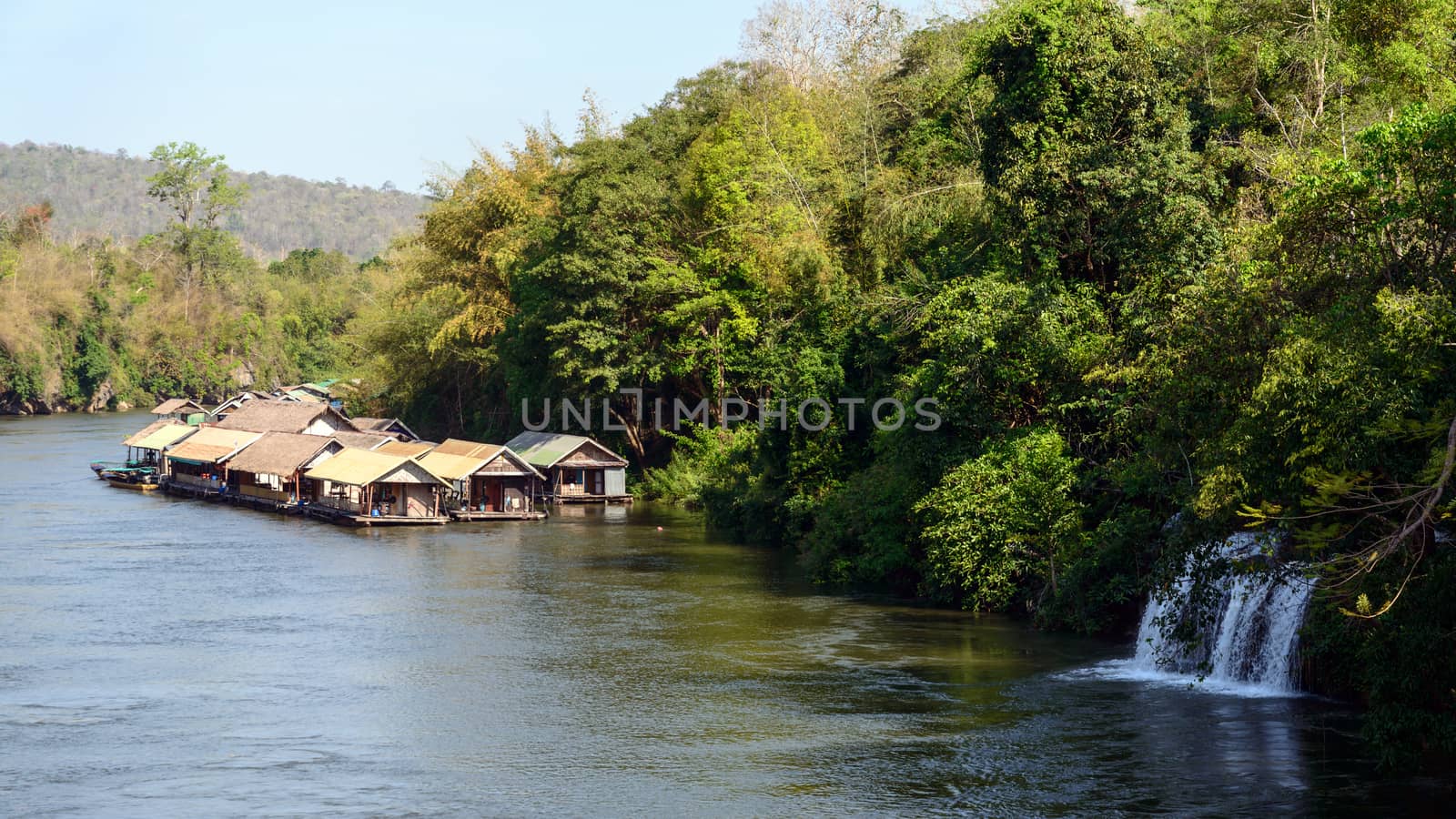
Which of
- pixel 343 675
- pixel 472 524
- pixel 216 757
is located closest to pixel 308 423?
pixel 472 524

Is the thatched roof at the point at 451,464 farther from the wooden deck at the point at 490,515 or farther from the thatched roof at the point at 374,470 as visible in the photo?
the wooden deck at the point at 490,515

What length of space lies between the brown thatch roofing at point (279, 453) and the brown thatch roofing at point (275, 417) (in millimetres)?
2831

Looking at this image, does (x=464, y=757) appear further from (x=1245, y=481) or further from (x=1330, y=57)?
(x=1330, y=57)

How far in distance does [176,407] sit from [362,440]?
32.0 metres

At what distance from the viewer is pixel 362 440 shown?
6050 centimetres

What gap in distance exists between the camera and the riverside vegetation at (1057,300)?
65.1ft

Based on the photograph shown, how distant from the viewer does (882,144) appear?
5062cm

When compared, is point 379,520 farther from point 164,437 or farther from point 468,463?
point 164,437

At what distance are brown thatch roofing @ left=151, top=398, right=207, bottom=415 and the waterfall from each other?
7046 centimetres

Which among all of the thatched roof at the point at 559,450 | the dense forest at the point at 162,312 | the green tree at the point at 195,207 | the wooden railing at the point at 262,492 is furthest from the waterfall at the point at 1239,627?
the green tree at the point at 195,207

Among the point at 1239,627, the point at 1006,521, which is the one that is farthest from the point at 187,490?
the point at 1239,627

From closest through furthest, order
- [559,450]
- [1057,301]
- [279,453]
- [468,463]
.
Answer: [1057,301], [468,463], [559,450], [279,453]

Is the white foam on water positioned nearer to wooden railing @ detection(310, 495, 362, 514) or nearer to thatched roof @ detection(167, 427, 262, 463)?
wooden railing @ detection(310, 495, 362, 514)

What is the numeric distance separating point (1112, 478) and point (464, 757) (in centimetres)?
1483
